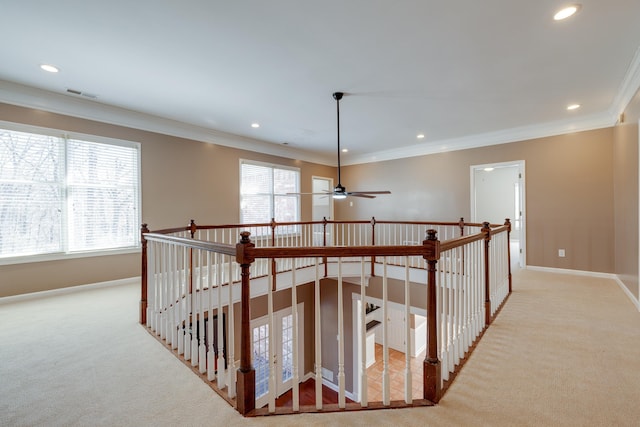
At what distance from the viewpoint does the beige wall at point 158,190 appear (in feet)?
12.1

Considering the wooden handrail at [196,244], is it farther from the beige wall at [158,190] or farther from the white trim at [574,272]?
the white trim at [574,272]

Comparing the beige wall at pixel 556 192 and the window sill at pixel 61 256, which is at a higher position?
Answer: the beige wall at pixel 556 192

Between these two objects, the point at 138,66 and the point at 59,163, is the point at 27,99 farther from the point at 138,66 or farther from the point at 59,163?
the point at 138,66

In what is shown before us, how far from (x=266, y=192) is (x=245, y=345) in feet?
16.4

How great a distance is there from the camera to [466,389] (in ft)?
5.97

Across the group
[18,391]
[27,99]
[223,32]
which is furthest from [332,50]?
[27,99]

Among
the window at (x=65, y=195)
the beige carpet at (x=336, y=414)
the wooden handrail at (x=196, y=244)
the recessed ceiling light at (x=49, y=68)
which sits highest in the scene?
the recessed ceiling light at (x=49, y=68)

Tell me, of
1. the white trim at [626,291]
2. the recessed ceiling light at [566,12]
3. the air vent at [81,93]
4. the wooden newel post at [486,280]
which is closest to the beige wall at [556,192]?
the white trim at [626,291]

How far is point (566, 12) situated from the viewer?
2.18m

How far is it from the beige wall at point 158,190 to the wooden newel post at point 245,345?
3.79 metres

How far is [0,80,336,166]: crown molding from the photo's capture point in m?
3.56

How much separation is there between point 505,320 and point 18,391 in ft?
13.4

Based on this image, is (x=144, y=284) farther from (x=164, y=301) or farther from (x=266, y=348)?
(x=266, y=348)

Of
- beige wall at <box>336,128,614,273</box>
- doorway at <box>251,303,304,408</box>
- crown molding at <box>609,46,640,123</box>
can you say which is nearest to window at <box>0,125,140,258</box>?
doorway at <box>251,303,304,408</box>
